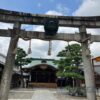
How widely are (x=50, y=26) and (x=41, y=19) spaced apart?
0.63 m

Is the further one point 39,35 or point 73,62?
point 73,62

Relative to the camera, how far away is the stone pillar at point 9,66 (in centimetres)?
733

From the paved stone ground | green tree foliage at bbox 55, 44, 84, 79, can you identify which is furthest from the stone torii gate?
green tree foliage at bbox 55, 44, 84, 79

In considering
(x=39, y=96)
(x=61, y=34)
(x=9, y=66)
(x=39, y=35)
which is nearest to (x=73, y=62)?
(x=39, y=96)

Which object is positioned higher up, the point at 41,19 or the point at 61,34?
the point at 41,19

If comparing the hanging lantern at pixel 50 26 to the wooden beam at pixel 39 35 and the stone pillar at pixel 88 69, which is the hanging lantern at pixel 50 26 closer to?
the wooden beam at pixel 39 35

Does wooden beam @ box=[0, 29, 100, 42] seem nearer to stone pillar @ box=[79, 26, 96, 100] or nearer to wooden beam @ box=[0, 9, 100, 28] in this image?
stone pillar @ box=[79, 26, 96, 100]

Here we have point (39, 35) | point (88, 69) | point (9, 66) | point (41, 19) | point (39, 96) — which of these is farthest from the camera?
point (39, 96)

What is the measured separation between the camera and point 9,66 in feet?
24.6

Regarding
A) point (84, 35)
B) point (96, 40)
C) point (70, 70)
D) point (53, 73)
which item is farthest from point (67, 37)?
point (53, 73)

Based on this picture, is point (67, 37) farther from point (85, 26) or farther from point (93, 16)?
point (93, 16)

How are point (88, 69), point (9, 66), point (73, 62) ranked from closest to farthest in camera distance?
1. point (9, 66)
2. point (88, 69)
3. point (73, 62)

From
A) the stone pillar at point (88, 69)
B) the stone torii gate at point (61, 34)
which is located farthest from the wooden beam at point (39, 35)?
the stone pillar at point (88, 69)

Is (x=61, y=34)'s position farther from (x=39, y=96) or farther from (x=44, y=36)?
(x=39, y=96)
